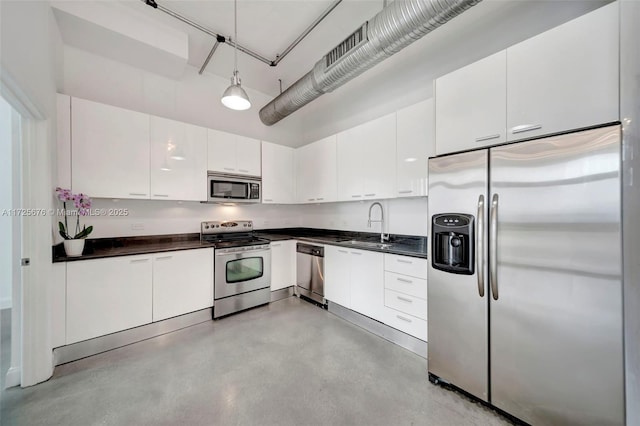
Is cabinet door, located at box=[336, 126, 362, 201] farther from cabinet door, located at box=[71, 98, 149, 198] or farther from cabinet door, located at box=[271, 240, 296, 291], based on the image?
cabinet door, located at box=[71, 98, 149, 198]

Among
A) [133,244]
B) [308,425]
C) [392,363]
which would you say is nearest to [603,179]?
[392,363]

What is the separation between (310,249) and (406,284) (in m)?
1.54

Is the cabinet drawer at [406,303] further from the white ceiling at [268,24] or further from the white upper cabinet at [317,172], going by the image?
the white ceiling at [268,24]

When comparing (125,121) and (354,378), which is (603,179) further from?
(125,121)

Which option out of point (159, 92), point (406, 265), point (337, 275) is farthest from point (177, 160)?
point (406, 265)

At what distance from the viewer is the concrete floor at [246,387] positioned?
1538 millimetres

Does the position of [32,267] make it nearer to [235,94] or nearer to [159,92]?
[235,94]

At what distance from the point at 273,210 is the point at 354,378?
3.06 metres

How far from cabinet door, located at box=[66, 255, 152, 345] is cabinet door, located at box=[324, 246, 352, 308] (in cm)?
203

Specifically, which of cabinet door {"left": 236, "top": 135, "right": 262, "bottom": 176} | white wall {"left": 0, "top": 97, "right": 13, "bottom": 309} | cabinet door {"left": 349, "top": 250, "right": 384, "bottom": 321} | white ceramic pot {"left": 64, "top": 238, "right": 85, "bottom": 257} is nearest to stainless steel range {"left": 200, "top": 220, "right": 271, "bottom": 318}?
cabinet door {"left": 236, "top": 135, "right": 262, "bottom": 176}

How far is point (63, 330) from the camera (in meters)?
2.03

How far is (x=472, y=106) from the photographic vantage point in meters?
1.69

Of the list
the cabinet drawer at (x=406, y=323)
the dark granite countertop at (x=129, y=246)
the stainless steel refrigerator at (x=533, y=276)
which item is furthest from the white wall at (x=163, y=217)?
the stainless steel refrigerator at (x=533, y=276)

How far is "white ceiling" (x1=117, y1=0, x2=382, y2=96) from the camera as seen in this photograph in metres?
2.28
